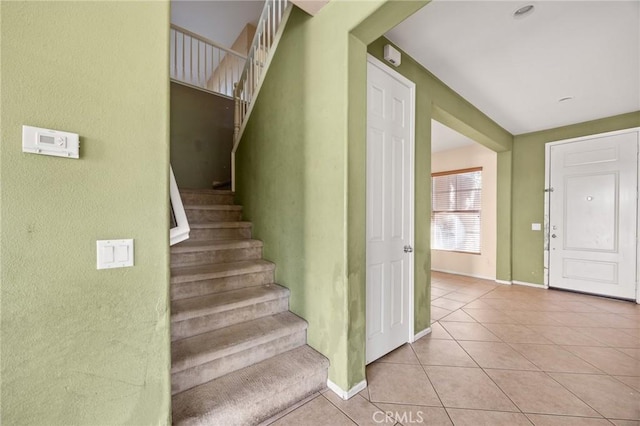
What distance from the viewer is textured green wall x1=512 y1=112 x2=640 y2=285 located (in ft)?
14.6

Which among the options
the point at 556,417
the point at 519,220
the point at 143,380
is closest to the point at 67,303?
the point at 143,380

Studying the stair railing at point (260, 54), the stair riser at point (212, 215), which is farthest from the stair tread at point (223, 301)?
the stair railing at point (260, 54)

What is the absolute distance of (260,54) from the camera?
3.05 metres

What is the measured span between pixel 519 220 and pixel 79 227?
5.88 m

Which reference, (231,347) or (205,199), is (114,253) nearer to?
(231,347)

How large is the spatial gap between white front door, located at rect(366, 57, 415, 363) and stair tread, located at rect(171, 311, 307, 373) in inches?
26.2

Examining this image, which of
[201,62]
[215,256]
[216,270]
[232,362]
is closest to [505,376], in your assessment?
[232,362]

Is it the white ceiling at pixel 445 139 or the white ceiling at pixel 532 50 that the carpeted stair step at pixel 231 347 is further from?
the white ceiling at pixel 445 139

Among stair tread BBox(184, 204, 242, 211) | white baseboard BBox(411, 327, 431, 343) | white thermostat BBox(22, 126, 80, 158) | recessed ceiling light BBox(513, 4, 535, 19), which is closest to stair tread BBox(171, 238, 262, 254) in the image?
stair tread BBox(184, 204, 242, 211)

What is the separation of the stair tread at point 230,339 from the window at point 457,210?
462 centimetres

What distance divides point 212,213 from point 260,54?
1.95 m

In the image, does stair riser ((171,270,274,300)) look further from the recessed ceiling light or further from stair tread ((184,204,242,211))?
the recessed ceiling light

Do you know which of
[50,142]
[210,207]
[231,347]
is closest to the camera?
[50,142]

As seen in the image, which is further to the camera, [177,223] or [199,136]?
[199,136]
